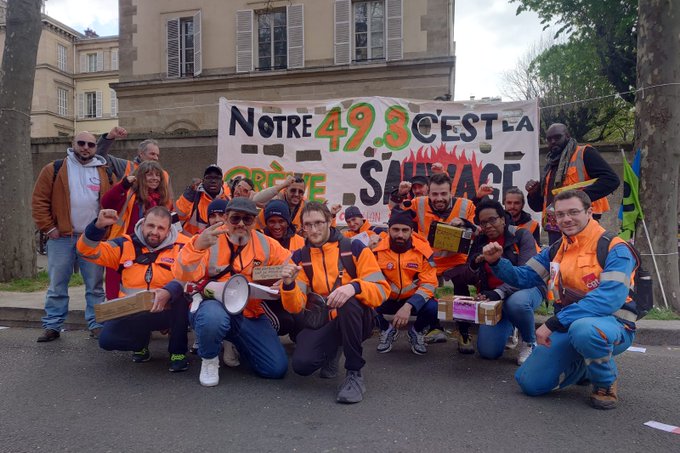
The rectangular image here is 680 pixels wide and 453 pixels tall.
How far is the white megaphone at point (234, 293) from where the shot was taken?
4.05 m

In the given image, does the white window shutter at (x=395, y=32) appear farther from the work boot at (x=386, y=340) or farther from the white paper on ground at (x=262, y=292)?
the white paper on ground at (x=262, y=292)

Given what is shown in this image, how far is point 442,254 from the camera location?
5.21 meters

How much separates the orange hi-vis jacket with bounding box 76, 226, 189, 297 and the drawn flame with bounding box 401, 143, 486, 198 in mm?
3988

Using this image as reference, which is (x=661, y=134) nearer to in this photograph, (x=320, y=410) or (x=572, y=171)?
(x=572, y=171)

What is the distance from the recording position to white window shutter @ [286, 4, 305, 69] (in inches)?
664

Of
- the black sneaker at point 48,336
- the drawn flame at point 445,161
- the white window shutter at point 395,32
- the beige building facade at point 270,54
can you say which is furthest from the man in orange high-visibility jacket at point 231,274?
the white window shutter at point 395,32

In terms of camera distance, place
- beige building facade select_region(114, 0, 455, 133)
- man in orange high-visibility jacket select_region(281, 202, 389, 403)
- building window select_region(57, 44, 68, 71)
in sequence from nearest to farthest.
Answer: man in orange high-visibility jacket select_region(281, 202, 389, 403)
beige building facade select_region(114, 0, 455, 133)
building window select_region(57, 44, 68, 71)

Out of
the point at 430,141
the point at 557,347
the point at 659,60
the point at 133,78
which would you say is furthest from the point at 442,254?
the point at 133,78

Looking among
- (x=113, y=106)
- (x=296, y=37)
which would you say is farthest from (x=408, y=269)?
(x=113, y=106)

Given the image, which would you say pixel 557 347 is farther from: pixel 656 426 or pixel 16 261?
pixel 16 261

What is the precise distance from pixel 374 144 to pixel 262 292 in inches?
159

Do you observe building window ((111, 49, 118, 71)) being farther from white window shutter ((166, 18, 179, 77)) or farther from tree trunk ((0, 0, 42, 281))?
tree trunk ((0, 0, 42, 281))

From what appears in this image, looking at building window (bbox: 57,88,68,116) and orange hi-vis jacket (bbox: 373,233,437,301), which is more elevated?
building window (bbox: 57,88,68,116)

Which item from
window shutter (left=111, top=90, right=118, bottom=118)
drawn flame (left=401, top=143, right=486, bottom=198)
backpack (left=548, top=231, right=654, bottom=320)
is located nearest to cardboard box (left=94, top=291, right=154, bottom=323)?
backpack (left=548, top=231, right=654, bottom=320)
